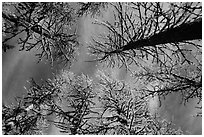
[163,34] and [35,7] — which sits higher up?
[35,7]

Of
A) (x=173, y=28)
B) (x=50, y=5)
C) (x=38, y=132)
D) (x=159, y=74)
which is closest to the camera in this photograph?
(x=173, y=28)

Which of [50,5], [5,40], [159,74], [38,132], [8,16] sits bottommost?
[38,132]

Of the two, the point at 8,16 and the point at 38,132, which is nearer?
the point at 8,16

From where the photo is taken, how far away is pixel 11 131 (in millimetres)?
7250

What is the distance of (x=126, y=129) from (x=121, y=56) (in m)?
2.37

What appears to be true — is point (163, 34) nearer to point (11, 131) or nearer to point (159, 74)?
point (159, 74)

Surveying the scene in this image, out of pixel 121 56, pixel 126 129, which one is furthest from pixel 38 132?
pixel 121 56

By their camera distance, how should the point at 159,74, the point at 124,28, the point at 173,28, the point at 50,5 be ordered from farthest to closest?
1. the point at 159,74
2. the point at 124,28
3. the point at 50,5
4. the point at 173,28

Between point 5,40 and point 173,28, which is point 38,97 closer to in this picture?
point 5,40

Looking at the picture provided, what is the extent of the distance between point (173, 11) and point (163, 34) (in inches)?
27.8

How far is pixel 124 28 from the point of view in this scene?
7031 mm

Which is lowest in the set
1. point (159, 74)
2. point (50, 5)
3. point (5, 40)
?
point (159, 74)

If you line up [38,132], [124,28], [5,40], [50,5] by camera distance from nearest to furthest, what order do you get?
1. [5,40]
2. [50,5]
3. [124,28]
4. [38,132]

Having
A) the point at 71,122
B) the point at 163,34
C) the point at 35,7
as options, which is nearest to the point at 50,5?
the point at 35,7
